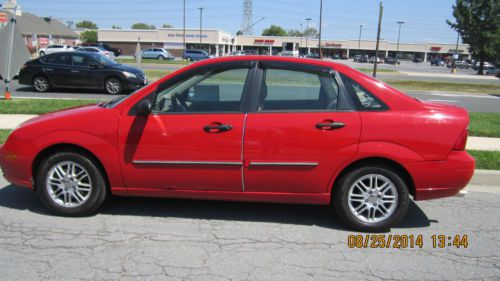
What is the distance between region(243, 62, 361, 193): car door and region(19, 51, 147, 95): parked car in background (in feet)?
39.2

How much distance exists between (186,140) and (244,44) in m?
97.2

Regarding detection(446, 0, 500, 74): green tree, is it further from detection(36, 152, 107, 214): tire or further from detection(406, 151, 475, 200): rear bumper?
detection(36, 152, 107, 214): tire

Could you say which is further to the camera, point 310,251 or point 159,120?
point 159,120

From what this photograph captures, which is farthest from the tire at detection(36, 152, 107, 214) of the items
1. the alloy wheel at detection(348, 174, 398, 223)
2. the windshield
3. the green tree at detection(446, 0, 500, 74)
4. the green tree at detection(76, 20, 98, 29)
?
the green tree at detection(76, 20, 98, 29)

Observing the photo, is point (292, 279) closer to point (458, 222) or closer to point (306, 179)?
point (306, 179)

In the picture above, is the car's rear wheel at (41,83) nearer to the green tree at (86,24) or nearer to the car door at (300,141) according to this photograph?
the car door at (300,141)

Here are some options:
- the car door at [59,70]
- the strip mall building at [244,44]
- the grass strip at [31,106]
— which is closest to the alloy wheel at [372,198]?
the grass strip at [31,106]

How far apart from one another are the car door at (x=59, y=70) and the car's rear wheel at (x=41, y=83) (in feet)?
0.67

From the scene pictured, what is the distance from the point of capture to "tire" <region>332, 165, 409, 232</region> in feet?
13.4

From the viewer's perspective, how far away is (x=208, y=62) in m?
4.34

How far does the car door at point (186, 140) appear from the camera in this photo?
4.09 meters

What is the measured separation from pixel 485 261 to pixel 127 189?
340 cm

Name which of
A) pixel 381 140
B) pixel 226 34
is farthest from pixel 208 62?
pixel 226 34

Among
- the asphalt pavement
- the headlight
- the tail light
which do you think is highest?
the tail light
